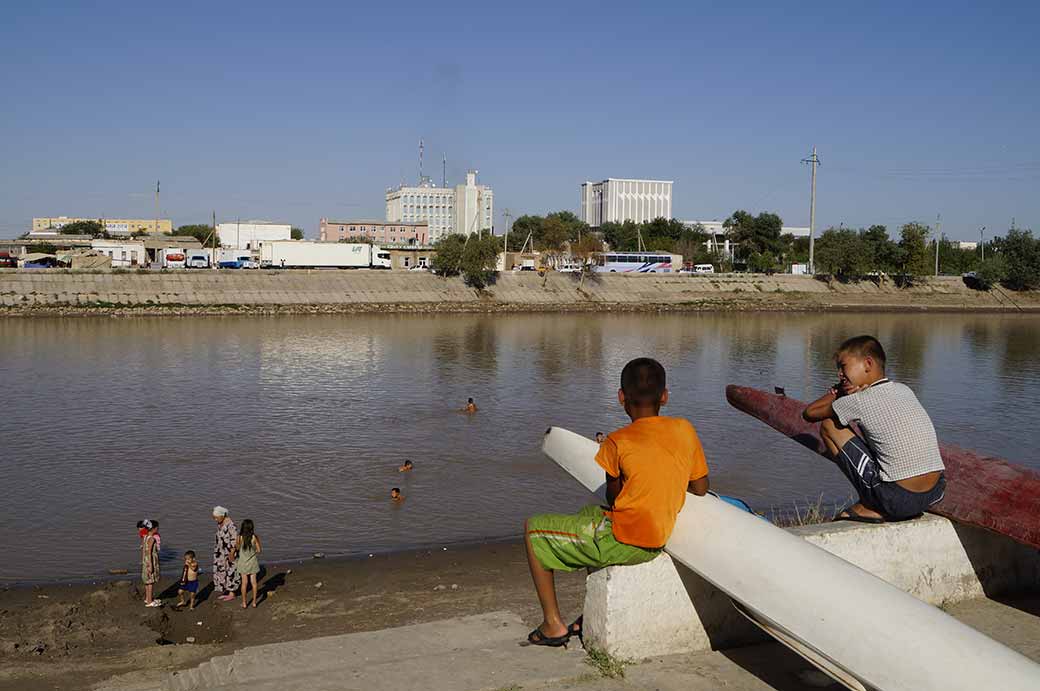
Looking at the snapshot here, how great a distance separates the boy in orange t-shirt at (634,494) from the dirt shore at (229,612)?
10.2 feet

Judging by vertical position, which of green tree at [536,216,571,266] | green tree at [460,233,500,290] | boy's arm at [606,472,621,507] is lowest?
boy's arm at [606,472,621,507]

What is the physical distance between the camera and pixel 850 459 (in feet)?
19.1

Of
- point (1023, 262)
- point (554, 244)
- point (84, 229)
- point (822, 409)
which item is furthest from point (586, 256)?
point (84, 229)

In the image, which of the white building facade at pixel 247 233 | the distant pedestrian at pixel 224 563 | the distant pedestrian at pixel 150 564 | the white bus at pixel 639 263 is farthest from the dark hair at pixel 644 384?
the white building facade at pixel 247 233

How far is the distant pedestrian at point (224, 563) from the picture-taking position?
10.7m

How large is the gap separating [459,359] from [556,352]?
18.8 ft

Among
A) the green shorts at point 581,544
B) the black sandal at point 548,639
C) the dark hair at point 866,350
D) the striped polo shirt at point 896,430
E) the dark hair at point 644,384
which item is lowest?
the black sandal at point 548,639

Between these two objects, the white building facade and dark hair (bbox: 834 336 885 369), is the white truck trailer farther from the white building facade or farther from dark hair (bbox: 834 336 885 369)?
dark hair (bbox: 834 336 885 369)

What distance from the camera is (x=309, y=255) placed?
8200cm

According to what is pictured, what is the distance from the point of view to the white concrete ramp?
496cm

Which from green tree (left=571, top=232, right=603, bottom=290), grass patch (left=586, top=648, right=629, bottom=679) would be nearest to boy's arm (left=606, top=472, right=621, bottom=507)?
grass patch (left=586, top=648, right=629, bottom=679)

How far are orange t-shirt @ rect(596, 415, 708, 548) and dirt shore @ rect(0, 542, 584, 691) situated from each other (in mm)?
3393

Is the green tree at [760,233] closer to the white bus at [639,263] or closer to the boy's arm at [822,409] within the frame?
the white bus at [639,263]

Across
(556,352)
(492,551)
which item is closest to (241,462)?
(492,551)
